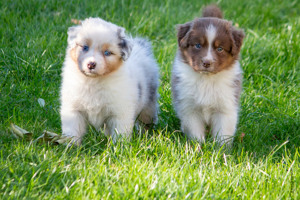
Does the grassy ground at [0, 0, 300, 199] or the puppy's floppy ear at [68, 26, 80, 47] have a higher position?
the puppy's floppy ear at [68, 26, 80, 47]

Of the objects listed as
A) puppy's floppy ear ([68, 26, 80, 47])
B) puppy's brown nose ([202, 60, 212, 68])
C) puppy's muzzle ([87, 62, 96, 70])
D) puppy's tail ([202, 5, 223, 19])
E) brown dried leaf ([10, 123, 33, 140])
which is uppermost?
puppy's tail ([202, 5, 223, 19])

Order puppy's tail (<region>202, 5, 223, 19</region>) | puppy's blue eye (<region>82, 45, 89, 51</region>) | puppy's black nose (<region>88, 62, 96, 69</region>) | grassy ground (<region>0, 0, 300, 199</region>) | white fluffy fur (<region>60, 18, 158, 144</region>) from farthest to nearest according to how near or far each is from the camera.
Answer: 1. puppy's tail (<region>202, 5, 223, 19</region>)
2. white fluffy fur (<region>60, 18, 158, 144</region>)
3. puppy's blue eye (<region>82, 45, 89, 51</region>)
4. puppy's black nose (<region>88, 62, 96, 69</region>)
5. grassy ground (<region>0, 0, 300, 199</region>)

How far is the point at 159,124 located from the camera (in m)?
5.32

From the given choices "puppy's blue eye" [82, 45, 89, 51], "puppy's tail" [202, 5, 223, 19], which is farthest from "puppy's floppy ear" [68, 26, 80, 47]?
"puppy's tail" [202, 5, 223, 19]

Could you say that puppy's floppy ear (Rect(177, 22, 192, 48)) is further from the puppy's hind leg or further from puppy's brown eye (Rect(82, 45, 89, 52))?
the puppy's hind leg

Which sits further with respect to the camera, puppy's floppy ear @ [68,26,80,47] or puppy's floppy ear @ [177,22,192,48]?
puppy's floppy ear @ [177,22,192,48]

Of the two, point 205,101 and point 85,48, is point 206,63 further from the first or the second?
point 85,48

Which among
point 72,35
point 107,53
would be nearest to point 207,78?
point 107,53

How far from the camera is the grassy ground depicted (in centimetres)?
365

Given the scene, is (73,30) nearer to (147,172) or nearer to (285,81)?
(147,172)

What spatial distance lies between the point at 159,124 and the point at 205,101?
72cm

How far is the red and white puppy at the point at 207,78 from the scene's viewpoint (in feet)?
15.1

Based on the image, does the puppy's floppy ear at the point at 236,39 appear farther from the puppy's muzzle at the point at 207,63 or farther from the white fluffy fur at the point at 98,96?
the white fluffy fur at the point at 98,96

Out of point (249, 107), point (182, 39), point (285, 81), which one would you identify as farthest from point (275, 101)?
point (182, 39)
